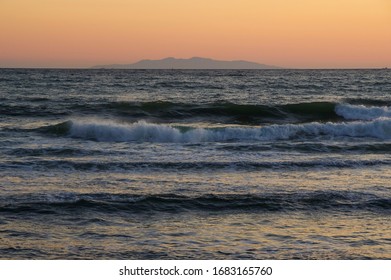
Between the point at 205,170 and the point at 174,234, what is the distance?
4.97m

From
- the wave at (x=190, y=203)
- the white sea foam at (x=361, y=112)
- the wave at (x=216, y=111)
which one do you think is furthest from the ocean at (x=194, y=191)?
the white sea foam at (x=361, y=112)

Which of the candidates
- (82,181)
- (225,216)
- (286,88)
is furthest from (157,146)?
(286,88)

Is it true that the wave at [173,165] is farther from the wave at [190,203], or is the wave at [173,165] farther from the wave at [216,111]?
the wave at [216,111]

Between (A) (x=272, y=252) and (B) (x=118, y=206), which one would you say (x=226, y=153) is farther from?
(A) (x=272, y=252)

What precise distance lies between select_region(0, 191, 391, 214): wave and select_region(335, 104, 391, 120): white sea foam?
689 inches

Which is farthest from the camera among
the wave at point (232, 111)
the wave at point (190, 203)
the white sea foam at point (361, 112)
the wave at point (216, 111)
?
the wave at point (232, 111)

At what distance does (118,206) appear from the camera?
1081cm

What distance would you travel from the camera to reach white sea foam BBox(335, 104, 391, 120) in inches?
1123

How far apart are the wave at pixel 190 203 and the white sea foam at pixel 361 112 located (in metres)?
17.5

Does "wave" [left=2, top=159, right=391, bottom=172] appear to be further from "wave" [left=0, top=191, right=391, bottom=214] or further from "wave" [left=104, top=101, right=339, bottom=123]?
"wave" [left=104, top=101, right=339, bottom=123]

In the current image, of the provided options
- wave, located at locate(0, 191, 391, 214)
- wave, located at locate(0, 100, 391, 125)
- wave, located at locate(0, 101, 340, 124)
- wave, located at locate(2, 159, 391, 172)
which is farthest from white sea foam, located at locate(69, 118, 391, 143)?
wave, located at locate(0, 191, 391, 214)

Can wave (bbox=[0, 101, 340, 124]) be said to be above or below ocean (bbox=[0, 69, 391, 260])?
A: above

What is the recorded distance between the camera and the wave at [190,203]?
10.7 meters

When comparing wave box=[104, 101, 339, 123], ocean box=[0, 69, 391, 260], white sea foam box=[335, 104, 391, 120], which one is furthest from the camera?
wave box=[104, 101, 339, 123]
